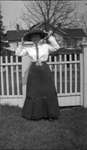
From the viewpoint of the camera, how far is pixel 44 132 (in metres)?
3.54

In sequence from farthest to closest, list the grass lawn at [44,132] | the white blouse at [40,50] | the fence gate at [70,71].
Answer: the fence gate at [70,71] → the white blouse at [40,50] → the grass lawn at [44,132]

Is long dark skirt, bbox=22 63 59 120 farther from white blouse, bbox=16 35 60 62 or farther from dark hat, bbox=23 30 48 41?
dark hat, bbox=23 30 48 41

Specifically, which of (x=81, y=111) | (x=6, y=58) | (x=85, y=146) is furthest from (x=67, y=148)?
(x=6, y=58)

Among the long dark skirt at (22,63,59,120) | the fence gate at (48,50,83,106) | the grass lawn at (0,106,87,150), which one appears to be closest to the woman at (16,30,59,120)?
the long dark skirt at (22,63,59,120)

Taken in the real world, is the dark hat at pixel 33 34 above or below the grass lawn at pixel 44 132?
above

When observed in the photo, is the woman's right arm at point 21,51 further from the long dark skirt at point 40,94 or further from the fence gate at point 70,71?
the fence gate at point 70,71

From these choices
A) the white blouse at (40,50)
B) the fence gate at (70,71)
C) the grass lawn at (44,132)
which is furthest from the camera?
the fence gate at (70,71)

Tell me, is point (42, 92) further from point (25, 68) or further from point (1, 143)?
point (1, 143)

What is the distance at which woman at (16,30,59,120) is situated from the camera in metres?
3.93

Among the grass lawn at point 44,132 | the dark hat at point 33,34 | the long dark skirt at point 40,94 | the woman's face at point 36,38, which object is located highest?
the dark hat at point 33,34

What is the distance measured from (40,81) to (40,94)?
25 cm

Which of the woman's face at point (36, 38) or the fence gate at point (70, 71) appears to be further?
the fence gate at point (70, 71)

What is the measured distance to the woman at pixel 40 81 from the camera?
3.93 metres

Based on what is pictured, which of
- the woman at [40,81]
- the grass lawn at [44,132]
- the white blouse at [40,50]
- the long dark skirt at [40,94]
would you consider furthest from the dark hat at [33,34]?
the grass lawn at [44,132]
